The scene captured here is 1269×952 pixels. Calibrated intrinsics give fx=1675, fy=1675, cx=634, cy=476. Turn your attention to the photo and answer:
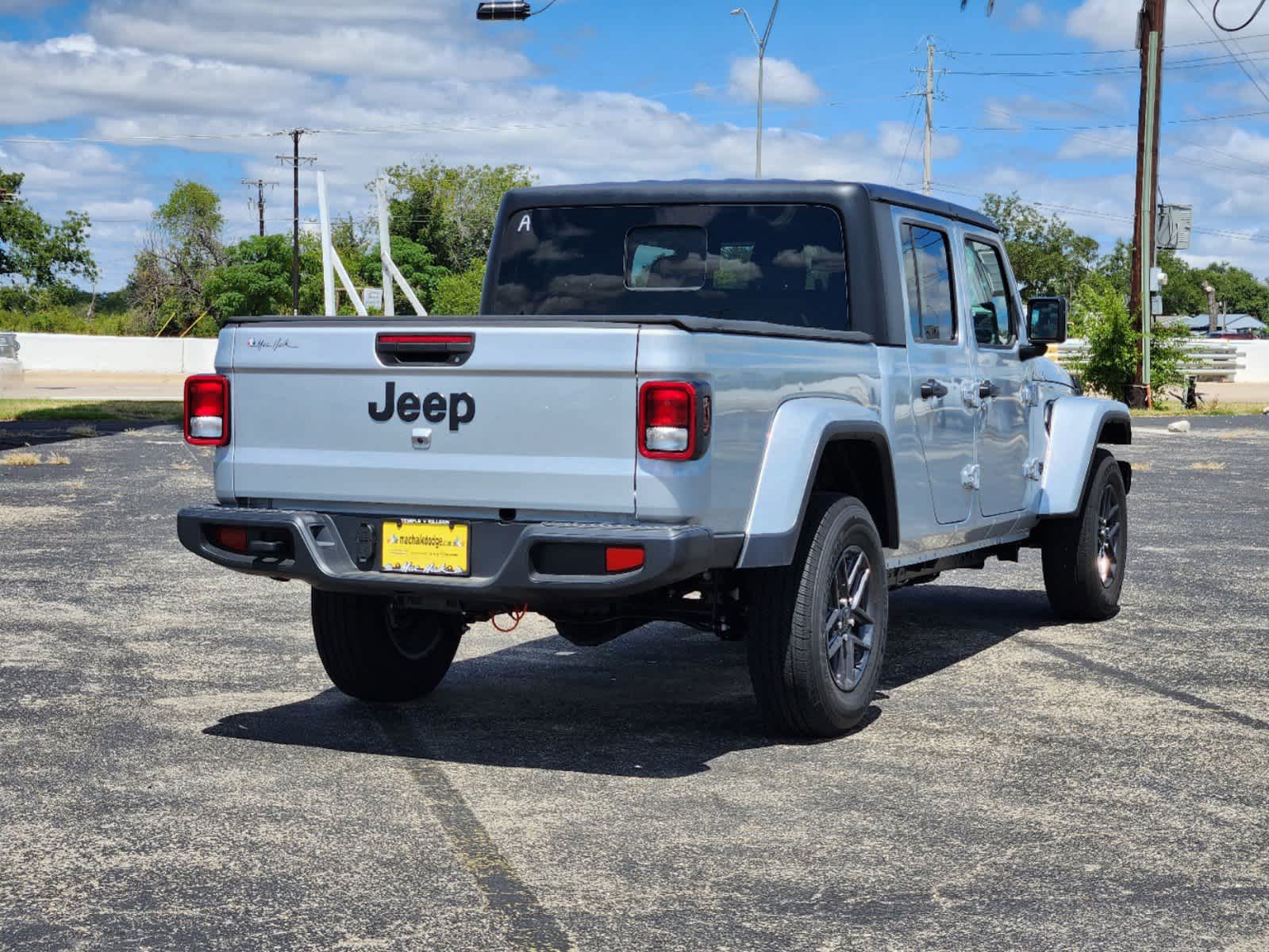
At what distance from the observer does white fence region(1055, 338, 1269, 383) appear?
4606 centimetres

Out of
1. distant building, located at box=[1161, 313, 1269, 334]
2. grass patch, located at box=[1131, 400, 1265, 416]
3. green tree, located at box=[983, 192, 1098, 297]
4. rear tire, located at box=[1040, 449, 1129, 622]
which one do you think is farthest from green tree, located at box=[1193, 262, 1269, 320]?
rear tire, located at box=[1040, 449, 1129, 622]

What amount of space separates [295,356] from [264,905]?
7.35 feet

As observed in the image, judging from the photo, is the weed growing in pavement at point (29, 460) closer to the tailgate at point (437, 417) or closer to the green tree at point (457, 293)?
the tailgate at point (437, 417)

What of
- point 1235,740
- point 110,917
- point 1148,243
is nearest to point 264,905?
point 110,917

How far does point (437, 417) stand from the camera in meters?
5.67

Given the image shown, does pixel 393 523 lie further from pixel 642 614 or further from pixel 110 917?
pixel 110 917

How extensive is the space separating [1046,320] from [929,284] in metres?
1.27

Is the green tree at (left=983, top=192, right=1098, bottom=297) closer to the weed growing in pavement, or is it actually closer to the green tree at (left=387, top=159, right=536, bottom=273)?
the green tree at (left=387, top=159, right=536, bottom=273)

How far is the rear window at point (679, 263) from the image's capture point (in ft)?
22.8

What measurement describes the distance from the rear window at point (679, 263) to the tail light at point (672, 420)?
1665 mm

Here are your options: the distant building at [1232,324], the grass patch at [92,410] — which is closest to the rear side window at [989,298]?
the grass patch at [92,410]

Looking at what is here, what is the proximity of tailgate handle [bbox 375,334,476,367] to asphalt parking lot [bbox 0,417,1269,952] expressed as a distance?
1418mm

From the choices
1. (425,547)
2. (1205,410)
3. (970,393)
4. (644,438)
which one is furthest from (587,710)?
(1205,410)

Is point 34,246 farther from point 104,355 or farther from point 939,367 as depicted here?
point 939,367
